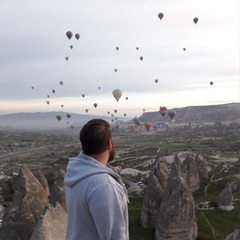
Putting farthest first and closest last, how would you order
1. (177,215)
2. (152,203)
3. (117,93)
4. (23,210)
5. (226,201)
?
1. (117,93)
2. (226,201)
3. (152,203)
4. (177,215)
5. (23,210)

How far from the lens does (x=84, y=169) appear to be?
9.39 feet

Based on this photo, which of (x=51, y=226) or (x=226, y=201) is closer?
(x=51, y=226)

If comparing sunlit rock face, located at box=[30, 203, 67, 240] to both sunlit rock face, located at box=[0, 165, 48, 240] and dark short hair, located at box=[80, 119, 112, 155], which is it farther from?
sunlit rock face, located at box=[0, 165, 48, 240]

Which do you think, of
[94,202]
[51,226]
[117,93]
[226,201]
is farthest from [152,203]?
[117,93]

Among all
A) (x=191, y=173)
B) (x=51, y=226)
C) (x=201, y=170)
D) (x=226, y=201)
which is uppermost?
(x=51, y=226)

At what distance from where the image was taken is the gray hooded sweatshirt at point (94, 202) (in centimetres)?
264

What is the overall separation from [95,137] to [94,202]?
1.76ft

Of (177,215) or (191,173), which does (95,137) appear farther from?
(191,173)

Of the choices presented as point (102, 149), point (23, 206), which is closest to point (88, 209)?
point (102, 149)

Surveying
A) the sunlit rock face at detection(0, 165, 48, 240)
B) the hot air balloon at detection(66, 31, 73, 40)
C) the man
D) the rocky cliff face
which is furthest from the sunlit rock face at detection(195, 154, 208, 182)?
the man

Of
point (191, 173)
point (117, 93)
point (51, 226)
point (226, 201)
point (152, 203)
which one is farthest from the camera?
point (117, 93)

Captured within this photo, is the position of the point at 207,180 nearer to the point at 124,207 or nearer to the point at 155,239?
the point at 155,239

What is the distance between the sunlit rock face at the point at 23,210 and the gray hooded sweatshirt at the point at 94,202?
12231 mm

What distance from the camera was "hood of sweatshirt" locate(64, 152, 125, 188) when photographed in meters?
2.80
